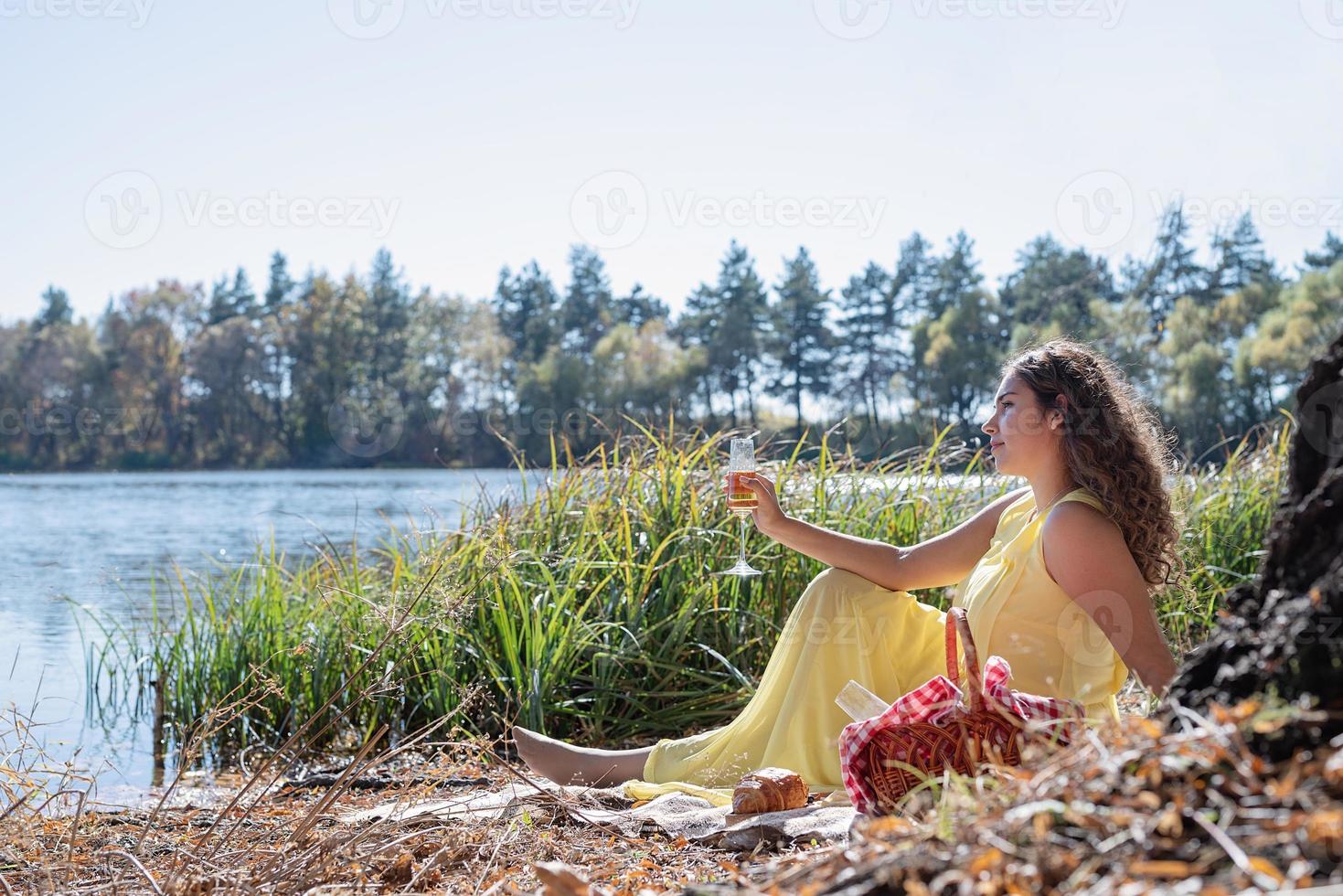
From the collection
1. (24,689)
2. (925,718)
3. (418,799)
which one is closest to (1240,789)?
(925,718)

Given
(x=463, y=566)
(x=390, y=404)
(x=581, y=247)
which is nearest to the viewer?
(x=463, y=566)

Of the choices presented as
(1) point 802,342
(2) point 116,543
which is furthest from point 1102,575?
(1) point 802,342

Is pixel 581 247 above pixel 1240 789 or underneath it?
above

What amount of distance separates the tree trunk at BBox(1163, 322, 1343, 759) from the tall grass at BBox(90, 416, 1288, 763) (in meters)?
2.83

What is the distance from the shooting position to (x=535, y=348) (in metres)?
60.8

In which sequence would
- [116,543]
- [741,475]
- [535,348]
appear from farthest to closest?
[535,348]
[116,543]
[741,475]

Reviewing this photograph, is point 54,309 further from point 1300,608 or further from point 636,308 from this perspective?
point 1300,608

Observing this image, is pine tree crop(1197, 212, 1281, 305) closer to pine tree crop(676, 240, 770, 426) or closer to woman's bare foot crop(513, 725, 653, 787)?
pine tree crop(676, 240, 770, 426)

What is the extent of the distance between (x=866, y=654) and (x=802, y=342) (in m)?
49.0

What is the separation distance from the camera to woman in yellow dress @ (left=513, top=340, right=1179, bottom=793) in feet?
8.60

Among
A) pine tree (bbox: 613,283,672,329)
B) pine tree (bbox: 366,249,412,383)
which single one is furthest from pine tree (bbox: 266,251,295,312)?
pine tree (bbox: 613,283,672,329)

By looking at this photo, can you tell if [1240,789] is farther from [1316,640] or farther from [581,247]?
[581,247]

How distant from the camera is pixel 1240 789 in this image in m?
0.99

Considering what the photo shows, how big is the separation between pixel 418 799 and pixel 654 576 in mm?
1699
